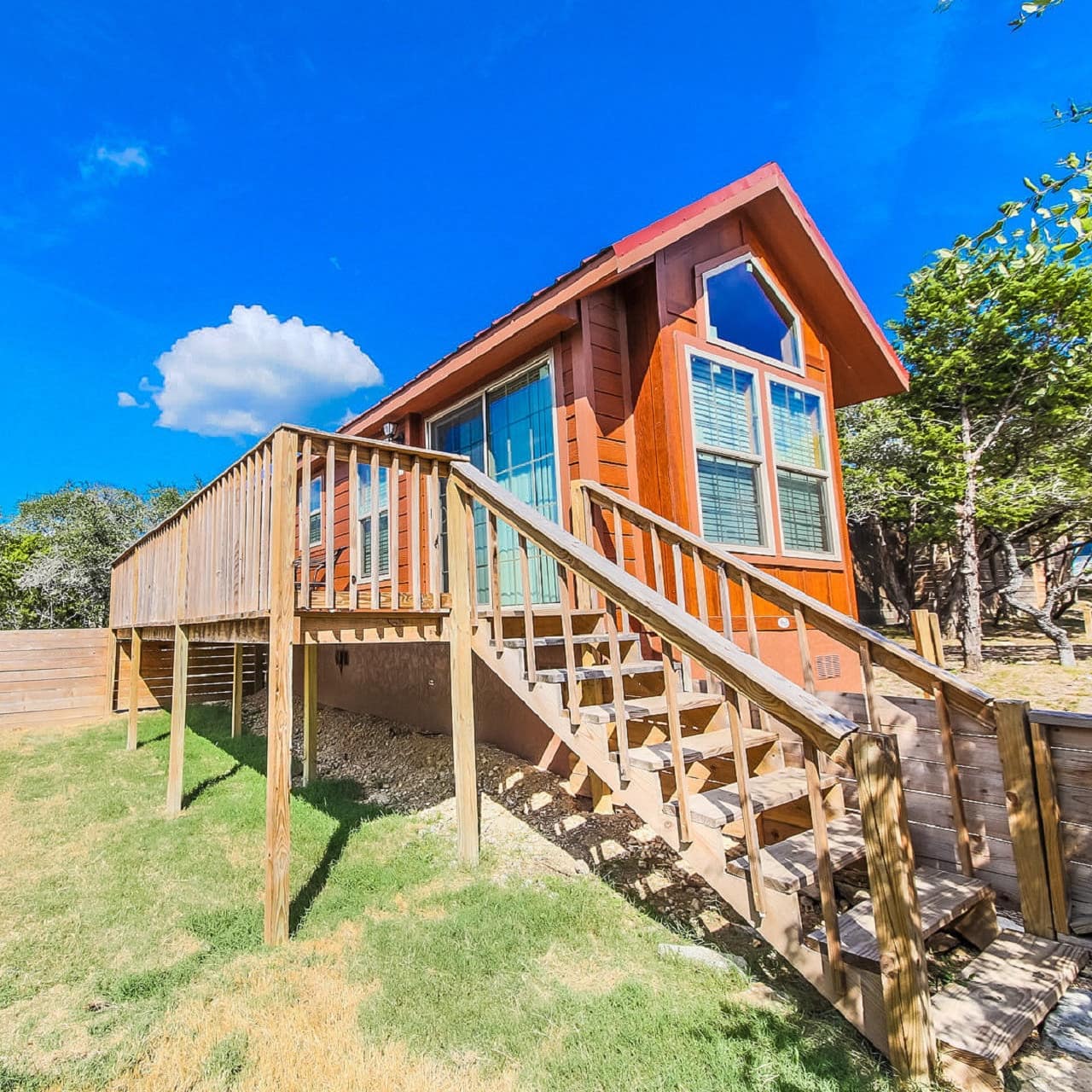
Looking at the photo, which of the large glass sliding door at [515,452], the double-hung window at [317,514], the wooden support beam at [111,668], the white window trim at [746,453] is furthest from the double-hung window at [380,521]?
the wooden support beam at [111,668]

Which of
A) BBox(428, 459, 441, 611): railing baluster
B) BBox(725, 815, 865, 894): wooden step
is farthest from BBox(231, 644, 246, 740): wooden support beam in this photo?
BBox(725, 815, 865, 894): wooden step

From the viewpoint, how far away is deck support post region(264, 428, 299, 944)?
2.90 metres

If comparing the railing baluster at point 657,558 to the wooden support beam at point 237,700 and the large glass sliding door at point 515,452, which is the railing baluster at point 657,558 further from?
the wooden support beam at point 237,700

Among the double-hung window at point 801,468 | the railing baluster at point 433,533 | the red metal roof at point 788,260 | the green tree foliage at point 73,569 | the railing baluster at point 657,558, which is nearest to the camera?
the railing baluster at point 433,533

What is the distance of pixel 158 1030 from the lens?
2.28 m

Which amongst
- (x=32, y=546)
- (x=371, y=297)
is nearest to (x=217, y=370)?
(x=371, y=297)

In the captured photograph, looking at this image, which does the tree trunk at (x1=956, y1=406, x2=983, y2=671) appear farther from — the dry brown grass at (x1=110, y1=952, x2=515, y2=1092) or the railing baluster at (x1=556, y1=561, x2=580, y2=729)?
the dry brown grass at (x1=110, y1=952, x2=515, y2=1092)

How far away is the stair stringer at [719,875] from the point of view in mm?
1958

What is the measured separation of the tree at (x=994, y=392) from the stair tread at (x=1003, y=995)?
8.91 metres

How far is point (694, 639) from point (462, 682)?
185 cm

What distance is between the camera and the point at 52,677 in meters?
9.33

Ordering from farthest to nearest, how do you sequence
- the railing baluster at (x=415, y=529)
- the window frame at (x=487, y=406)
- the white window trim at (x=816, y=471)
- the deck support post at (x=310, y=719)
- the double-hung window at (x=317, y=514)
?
the double-hung window at (x=317, y=514) < the white window trim at (x=816, y=471) < the deck support post at (x=310, y=719) < the window frame at (x=487, y=406) < the railing baluster at (x=415, y=529)

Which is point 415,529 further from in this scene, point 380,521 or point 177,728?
point 380,521

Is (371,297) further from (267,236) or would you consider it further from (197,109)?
(197,109)
